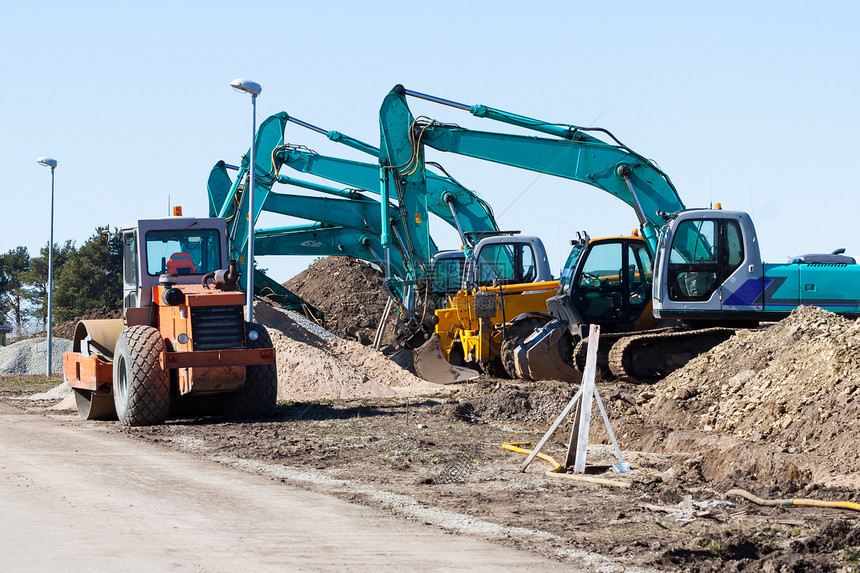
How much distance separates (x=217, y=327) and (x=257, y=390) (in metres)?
1.19

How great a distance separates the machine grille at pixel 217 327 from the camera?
1485cm

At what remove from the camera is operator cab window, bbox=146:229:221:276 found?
16.5 metres

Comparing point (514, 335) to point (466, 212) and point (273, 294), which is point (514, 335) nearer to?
point (466, 212)

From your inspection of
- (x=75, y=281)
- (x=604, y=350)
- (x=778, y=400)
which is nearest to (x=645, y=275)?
(x=604, y=350)

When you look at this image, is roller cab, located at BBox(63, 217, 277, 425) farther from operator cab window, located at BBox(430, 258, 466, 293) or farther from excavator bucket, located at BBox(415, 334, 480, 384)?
operator cab window, located at BBox(430, 258, 466, 293)

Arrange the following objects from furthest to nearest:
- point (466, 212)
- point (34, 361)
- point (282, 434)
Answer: point (34, 361) → point (466, 212) → point (282, 434)

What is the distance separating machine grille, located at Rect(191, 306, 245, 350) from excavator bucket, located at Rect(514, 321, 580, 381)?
19.8 feet

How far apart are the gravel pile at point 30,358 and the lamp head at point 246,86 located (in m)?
17.1

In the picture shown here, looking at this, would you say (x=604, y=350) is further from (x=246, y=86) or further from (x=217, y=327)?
(x=246, y=86)

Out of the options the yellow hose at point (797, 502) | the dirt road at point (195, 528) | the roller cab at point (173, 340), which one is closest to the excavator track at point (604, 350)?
the roller cab at point (173, 340)

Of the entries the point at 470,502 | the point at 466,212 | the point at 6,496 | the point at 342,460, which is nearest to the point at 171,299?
the point at 342,460

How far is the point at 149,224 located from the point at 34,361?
2304 cm

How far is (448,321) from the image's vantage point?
70.5 feet

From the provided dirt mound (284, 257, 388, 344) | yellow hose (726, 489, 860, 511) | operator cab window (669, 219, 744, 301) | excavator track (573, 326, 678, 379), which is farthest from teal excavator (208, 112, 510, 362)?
yellow hose (726, 489, 860, 511)
